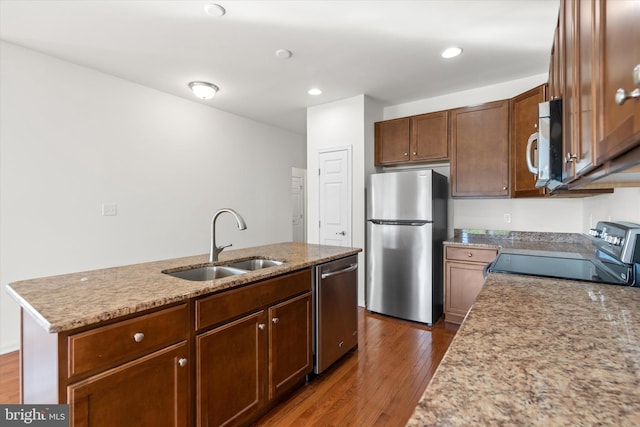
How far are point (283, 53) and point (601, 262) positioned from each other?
9.36 ft

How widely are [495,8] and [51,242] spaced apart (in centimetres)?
427

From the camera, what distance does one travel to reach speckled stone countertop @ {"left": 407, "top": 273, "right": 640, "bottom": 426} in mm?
532

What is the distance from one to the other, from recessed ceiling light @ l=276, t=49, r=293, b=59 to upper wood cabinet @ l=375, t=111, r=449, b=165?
1.57 meters

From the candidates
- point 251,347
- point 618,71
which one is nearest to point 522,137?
point 618,71

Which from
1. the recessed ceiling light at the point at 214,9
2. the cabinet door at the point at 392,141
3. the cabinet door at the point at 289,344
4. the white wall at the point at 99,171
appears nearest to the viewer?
the cabinet door at the point at 289,344

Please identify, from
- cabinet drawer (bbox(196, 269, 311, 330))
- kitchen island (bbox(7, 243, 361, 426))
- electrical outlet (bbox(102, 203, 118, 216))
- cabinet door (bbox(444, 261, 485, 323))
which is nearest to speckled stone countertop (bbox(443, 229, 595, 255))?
cabinet door (bbox(444, 261, 485, 323))

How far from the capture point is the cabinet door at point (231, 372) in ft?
4.71

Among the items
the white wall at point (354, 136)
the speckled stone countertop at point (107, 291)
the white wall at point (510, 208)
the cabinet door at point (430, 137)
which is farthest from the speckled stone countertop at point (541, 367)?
the white wall at point (354, 136)

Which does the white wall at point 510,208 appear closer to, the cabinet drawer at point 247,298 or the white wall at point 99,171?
the cabinet drawer at point 247,298

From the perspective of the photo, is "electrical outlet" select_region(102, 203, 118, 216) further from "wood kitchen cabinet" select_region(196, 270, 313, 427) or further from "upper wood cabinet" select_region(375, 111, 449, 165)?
"upper wood cabinet" select_region(375, 111, 449, 165)

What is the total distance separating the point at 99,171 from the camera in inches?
126

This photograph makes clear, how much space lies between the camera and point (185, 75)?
327cm

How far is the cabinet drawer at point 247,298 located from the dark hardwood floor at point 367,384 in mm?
700

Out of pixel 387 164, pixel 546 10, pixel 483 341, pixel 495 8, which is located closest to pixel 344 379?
pixel 483 341
